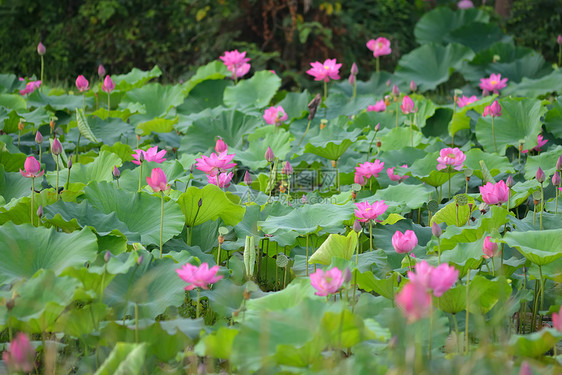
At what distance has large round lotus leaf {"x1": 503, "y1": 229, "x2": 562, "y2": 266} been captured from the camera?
139cm

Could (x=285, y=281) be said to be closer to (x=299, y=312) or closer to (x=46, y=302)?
(x=299, y=312)

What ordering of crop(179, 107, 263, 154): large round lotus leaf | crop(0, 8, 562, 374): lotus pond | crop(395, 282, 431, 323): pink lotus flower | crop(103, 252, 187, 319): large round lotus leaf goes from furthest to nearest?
crop(179, 107, 263, 154): large round lotus leaf < crop(103, 252, 187, 319): large round lotus leaf < crop(0, 8, 562, 374): lotus pond < crop(395, 282, 431, 323): pink lotus flower

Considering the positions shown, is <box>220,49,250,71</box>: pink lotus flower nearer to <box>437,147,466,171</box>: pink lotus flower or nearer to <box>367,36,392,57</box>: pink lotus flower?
<box>367,36,392,57</box>: pink lotus flower

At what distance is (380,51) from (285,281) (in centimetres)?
187

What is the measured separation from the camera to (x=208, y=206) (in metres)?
1.73

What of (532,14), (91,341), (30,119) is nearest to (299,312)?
(91,341)

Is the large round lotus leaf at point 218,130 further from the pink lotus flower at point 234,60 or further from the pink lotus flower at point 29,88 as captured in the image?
the pink lotus flower at point 29,88

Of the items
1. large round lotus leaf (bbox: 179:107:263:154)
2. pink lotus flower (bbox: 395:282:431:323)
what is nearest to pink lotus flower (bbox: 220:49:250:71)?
large round lotus leaf (bbox: 179:107:263:154)

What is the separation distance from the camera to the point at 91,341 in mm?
1197

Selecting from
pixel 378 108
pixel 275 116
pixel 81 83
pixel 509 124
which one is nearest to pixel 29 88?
pixel 81 83

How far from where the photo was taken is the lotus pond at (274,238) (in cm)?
111

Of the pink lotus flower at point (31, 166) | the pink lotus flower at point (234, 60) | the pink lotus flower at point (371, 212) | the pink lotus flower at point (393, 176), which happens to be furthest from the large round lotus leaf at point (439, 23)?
the pink lotus flower at point (31, 166)

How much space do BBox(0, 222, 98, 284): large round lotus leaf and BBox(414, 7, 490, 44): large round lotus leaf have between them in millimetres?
3189

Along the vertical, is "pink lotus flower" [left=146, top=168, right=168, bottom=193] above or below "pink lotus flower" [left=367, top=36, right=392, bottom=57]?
above
